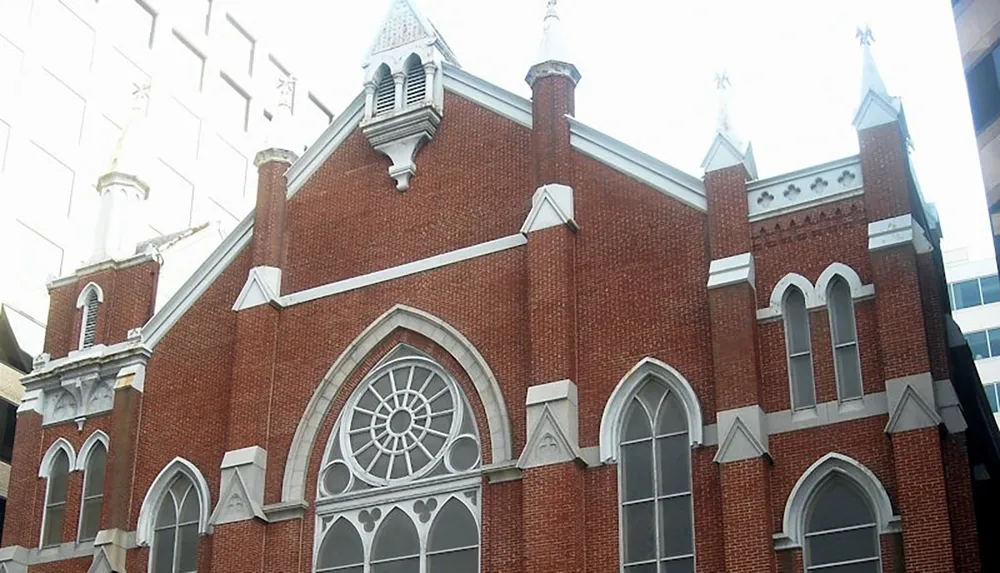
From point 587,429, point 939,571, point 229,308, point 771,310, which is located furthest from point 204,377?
point 939,571

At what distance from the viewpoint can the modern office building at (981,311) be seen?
214ft

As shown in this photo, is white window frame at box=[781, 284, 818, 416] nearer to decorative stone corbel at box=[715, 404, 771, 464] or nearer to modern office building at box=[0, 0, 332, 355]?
decorative stone corbel at box=[715, 404, 771, 464]

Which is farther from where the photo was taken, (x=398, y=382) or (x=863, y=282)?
(x=398, y=382)

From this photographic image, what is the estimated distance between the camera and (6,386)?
39.8 metres

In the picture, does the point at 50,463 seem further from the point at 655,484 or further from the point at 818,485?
the point at 818,485

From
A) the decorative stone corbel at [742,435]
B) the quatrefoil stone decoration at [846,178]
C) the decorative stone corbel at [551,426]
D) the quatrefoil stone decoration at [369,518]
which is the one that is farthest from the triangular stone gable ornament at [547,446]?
the quatrefoil stone decoration at [846,178]

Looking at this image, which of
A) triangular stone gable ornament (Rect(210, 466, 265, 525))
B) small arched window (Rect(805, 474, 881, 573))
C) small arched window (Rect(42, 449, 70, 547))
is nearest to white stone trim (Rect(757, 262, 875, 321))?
small arched window (Rect(805, 474, 881, 573))

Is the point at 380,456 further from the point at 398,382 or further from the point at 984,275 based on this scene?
the point at 984,275

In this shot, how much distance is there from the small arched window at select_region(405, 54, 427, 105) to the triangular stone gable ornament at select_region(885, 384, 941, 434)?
491 inches

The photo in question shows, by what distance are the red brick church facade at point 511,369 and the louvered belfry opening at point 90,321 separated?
7 cm

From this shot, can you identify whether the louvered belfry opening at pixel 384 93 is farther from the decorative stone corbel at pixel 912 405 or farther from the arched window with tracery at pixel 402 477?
the decorative stone corbel at pixel 912 405

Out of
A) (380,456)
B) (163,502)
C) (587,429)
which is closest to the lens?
(587,429)

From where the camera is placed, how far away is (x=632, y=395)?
26625 millimetres

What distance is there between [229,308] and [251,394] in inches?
106
